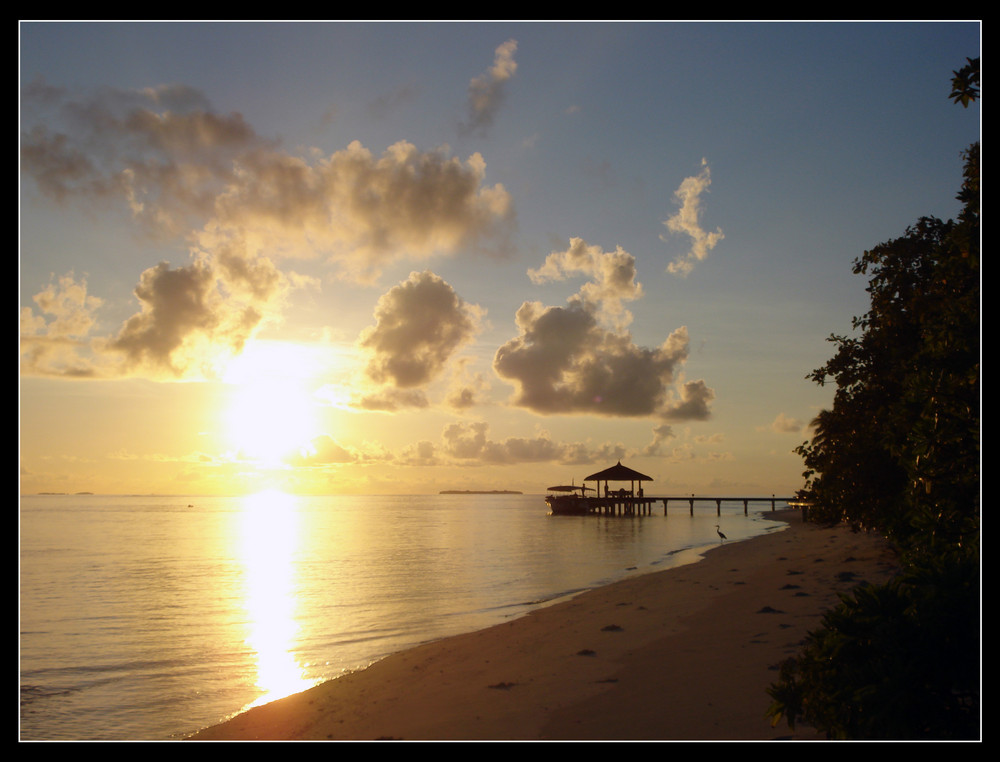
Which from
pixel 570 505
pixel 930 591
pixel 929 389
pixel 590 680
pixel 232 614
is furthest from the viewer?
pixel 570 505

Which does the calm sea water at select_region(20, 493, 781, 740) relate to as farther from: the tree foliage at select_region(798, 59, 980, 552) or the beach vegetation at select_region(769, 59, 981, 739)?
the tree foliage at select_region(798, 59, 980, 552)

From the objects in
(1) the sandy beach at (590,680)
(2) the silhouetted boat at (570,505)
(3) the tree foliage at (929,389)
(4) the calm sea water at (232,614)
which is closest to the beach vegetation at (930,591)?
(3) the tree foliage at (929,389)

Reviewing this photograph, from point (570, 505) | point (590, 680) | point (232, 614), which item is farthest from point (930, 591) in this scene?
point (570, 505)

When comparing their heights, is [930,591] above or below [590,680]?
above

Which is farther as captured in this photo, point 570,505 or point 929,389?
point 570,505

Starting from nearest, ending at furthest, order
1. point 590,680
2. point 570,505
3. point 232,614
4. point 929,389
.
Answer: point 929,389 → point 590,680 → point 232,614 → point 570,505

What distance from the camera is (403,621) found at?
22922mm

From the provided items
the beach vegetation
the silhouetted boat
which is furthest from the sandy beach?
the silhouetted boat

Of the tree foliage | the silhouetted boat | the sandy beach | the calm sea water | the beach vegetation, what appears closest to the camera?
the beach vegetation

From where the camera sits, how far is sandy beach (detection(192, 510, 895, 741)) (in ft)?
30.1

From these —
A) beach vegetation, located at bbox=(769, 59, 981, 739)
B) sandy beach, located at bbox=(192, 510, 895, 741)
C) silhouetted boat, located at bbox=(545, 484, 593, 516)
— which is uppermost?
beach vegetation, located at bbox=(769, 59, 981, 739)

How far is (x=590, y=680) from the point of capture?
11609 millimetres

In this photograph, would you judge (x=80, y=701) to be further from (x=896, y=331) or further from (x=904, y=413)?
(x=896, y=331)

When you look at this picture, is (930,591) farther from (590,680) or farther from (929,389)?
(590,680)
